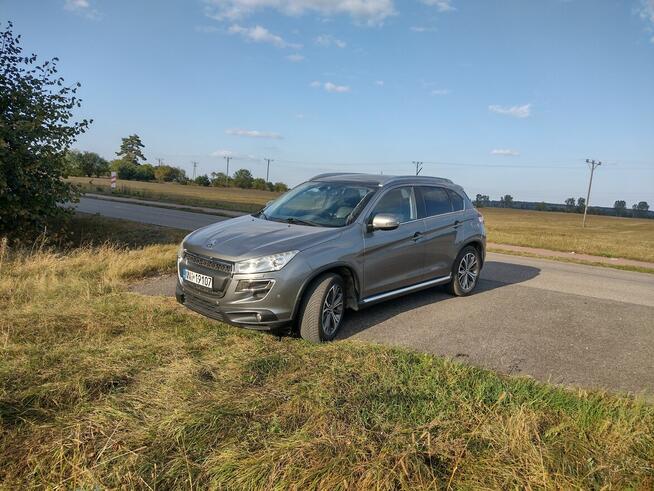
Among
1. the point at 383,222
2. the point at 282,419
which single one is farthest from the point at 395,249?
the point at 282,419

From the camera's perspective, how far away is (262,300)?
14.6 feet

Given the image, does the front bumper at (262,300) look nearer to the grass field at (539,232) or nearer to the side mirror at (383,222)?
the side mirror at (383,222)

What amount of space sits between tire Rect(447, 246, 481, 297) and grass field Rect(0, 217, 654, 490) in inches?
121

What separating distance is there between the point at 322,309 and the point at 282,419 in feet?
5.81

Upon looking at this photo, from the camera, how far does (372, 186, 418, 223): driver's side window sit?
19.0 ft

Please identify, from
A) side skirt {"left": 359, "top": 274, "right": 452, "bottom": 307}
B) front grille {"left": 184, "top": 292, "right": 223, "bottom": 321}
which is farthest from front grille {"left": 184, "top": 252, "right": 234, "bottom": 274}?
side skirt {"left": 359, "top": 274, "right": 452, "bottom": 307}

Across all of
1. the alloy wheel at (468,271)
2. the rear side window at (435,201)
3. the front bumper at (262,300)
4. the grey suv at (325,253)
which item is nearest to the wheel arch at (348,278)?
the grey suv at (325,253)

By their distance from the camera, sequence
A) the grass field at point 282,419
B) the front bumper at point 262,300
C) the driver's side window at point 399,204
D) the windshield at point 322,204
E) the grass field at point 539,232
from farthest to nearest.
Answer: the grass field at point 539,232
the driver's side window at point 399,204
the windshield at point 322,204
the front bumper at point 262,300
the grass field at point 282,419

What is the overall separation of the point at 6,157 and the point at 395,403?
9.80 meters

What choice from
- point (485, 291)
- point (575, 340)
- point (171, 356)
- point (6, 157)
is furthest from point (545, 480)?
point (6, 157)

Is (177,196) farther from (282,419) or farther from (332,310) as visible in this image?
(282,419)

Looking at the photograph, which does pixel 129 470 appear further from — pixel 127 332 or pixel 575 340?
pixel 575 340

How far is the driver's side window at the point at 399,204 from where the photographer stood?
228 inches

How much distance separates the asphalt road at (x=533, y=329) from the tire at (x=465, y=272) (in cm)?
15
